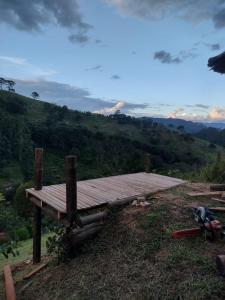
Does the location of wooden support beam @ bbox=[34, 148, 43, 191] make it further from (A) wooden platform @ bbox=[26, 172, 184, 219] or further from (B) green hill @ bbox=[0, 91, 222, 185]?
(B) green hill @ bbox=[0, 91, 222, 185]

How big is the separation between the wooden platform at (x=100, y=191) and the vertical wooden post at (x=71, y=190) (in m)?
0.21

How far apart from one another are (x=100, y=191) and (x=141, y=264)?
3637 millimetres

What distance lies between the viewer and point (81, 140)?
68.9 meters

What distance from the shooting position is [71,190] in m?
7.38

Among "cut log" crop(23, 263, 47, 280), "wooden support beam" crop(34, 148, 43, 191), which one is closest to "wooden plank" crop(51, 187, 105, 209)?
"wooden support beam" crop(34, 148, 43, 191)

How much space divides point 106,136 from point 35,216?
64.4 metres

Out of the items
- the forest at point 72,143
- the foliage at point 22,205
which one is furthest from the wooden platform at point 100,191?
the forest at point 72,143

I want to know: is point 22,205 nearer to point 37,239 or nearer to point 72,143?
point 37,239

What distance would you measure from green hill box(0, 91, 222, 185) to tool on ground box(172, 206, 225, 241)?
143ft

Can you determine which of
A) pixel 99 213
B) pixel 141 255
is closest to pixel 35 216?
pixel 99 213

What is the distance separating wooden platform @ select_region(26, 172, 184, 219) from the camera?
26.7 ft

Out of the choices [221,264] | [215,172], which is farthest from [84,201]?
[215,172]

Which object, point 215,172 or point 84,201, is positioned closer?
point 84,201

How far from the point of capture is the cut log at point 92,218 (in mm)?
7588
